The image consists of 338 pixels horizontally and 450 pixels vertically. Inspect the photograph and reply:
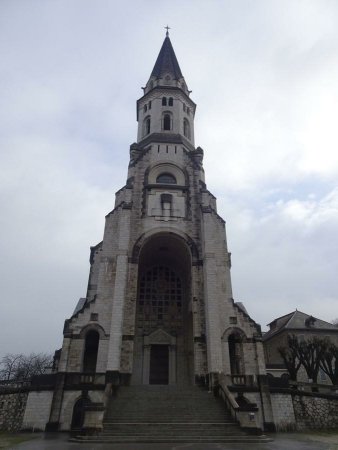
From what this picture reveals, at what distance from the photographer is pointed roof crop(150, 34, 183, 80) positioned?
3797 cm

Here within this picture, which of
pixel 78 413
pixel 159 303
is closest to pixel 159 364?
pixel 159 303

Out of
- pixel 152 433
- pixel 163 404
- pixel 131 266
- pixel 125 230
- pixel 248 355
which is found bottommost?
pixel 152 433

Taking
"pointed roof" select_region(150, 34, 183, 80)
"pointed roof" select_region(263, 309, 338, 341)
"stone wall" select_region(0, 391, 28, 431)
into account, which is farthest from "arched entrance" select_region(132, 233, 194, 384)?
"pointed roof" select_region(150, 34, 183, 80)

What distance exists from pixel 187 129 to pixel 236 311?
20.0 meters

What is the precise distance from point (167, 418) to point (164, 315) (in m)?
10.7

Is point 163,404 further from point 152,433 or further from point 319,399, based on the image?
point 319,399

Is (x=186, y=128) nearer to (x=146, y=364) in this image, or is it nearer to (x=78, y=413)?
(x=146, y=364)

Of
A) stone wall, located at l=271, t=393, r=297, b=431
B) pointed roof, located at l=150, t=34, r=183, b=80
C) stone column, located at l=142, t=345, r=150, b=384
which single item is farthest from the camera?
pointed roof, located at l=150, t=34, r=183, b=80

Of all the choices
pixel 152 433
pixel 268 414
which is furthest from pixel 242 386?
pixel 152 433

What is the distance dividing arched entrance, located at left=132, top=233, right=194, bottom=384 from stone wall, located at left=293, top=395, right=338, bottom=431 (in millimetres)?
7165

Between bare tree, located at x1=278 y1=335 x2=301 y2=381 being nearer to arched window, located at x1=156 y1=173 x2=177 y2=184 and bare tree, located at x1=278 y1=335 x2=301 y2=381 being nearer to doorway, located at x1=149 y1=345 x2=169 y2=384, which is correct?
doorway, located at x1=149 y1=345 x2=169 y2=384

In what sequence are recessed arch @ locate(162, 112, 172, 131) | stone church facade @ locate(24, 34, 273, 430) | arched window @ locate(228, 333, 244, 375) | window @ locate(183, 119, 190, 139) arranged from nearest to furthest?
stone church facade @ locate(24, 34, 273, 430), arched window @ locate(228, 333, 244, 375), recessed arch @ locate(162, 112, 172, 131), window @ locate(183, 119, 190, 139)

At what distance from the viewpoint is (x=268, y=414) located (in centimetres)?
1884

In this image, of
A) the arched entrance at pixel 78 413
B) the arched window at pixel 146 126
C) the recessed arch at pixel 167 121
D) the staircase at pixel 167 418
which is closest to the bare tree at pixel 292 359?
the staircase at pixel 167 418
